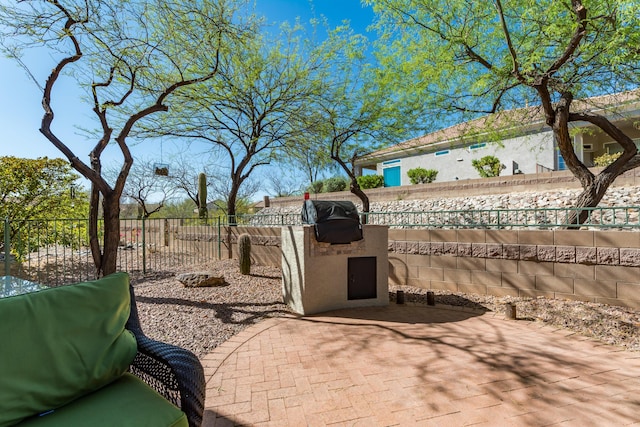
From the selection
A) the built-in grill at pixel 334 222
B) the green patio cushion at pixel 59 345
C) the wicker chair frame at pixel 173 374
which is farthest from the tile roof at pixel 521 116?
the green patio cushion at pixel 59 345

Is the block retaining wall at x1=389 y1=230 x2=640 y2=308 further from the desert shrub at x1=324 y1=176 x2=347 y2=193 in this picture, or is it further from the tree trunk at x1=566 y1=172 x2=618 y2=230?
the desert shrub at x1=324 y1=176 x2=347 y2=193

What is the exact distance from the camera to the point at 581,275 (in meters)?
4.39

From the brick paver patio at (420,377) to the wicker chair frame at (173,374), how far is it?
66 centimetres

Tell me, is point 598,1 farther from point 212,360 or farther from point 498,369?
point 212,360

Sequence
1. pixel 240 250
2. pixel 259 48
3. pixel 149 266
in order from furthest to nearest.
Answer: pixel 149 266 < pixel 259 48 < pixel 240 250

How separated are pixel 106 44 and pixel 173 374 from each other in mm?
5743

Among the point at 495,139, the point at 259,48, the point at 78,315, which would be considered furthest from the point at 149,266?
the point at 495,139

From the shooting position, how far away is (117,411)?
55.2 inches

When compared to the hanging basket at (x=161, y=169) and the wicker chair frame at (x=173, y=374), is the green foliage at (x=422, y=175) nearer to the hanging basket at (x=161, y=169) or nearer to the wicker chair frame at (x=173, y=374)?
the hanging basket at (x=161, y=169)

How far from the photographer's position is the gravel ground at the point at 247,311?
363 centimetres

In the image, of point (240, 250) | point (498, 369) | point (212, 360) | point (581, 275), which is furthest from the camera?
point (240, 250)

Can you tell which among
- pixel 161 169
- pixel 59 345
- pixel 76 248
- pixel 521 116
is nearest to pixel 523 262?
pixel 521 116

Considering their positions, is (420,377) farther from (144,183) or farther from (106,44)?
(144,183)

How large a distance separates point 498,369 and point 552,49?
591 cm
